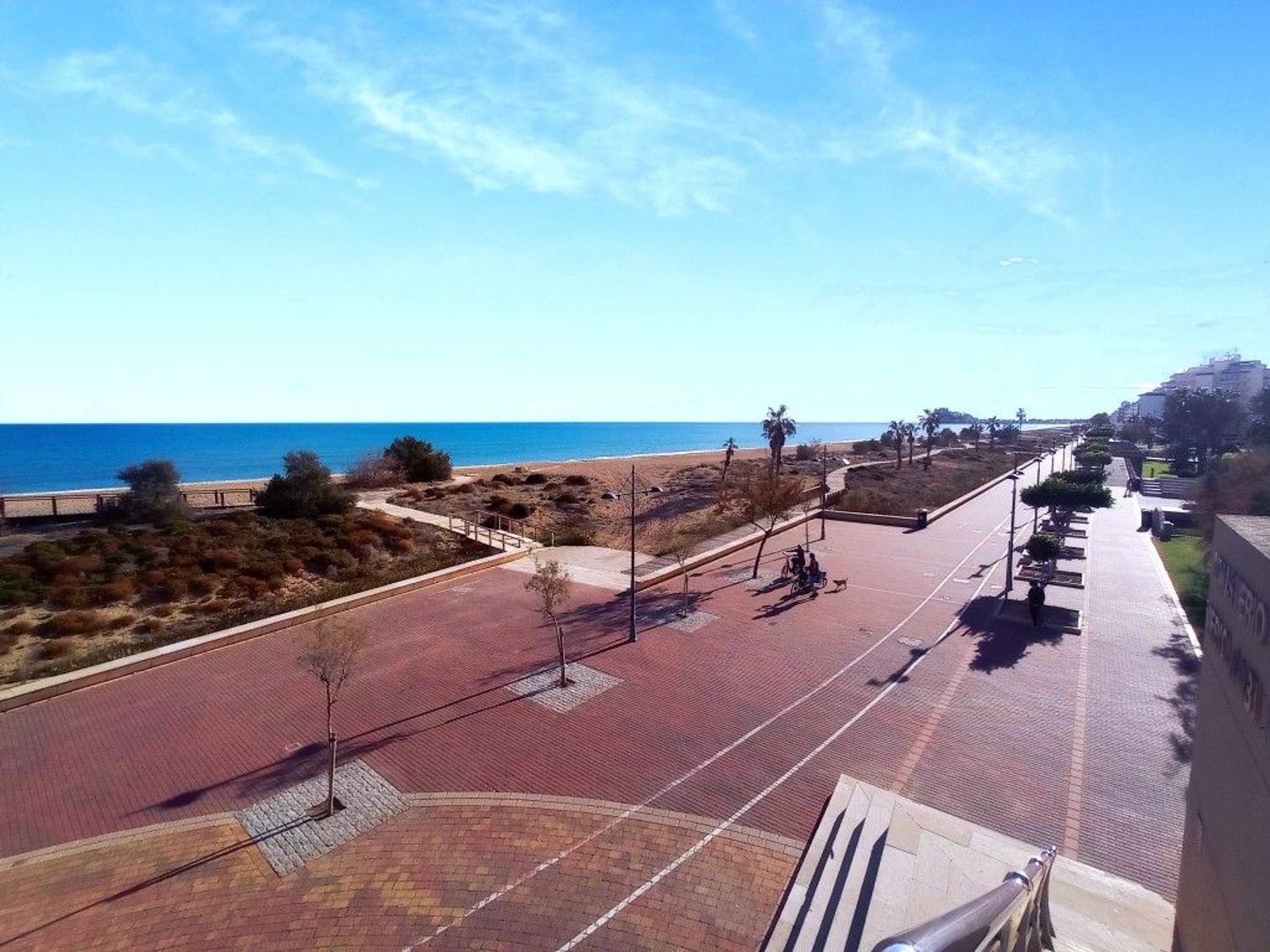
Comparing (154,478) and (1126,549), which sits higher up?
(154,478)

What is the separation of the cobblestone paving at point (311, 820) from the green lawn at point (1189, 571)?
19.1 meters

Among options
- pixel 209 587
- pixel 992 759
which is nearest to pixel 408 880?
pixel 992 759

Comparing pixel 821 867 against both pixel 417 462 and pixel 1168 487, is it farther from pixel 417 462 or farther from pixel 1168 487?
pixel 1168 487

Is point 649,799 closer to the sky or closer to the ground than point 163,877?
closer to the sky

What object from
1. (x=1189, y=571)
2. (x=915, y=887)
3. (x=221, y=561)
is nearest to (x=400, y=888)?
(x=915, y=887)

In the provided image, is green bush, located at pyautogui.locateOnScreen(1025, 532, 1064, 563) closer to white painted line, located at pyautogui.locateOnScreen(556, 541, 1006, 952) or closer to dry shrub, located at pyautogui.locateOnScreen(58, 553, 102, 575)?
white painted line, located at pyautogui.locateOnScreen(556, 541, 1006, 952)

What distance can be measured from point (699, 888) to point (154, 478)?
109 feet

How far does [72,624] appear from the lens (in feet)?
58.2

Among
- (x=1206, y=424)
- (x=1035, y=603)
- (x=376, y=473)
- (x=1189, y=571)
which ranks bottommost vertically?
(x=1189, y=571)

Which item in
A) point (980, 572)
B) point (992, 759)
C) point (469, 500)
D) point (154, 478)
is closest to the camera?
point (992, 759)

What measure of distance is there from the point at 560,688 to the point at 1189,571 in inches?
991

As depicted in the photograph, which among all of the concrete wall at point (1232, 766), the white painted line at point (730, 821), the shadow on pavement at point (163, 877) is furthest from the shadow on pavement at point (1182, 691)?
the shadow on pavement at point (163, 877)

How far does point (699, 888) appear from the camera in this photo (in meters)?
8.20

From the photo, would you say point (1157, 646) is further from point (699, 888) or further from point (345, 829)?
point (345, 829)
